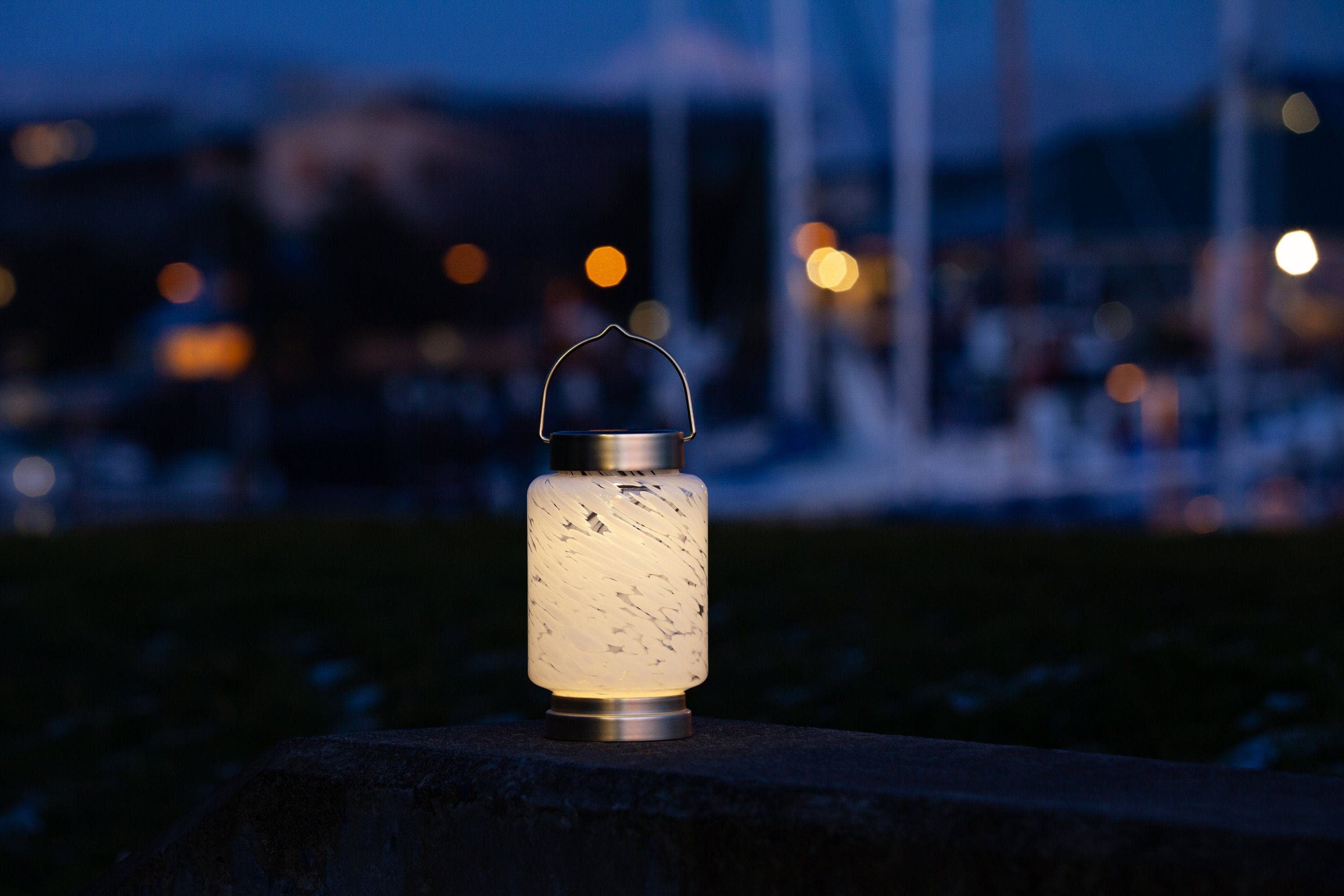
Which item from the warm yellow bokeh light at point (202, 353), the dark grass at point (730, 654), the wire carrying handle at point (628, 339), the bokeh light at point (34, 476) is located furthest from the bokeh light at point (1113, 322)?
the wire carrying handle at point (628, 339)

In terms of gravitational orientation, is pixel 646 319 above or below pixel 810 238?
below

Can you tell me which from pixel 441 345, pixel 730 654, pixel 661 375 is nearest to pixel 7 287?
pixel 441 345

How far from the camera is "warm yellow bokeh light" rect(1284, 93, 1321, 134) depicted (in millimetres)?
22422

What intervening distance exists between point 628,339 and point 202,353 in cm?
2758

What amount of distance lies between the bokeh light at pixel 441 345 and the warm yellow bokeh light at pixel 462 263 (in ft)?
3.65

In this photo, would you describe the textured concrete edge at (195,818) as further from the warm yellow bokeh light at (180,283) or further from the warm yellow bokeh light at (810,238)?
the warm yellow bokeh light at (180,283)

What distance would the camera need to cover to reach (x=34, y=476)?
21.9 m

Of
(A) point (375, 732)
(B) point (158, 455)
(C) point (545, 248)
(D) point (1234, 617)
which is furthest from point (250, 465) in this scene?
(A) point (375, 732)

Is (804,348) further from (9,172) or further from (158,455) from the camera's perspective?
(9,172)

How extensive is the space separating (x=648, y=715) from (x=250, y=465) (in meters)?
21.7

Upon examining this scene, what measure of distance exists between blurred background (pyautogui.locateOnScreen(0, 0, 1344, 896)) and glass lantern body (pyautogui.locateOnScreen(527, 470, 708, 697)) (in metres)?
2.00

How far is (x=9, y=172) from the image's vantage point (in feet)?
110

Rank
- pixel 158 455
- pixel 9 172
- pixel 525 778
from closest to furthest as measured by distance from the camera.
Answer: pixel 525 778 → pixel 158 455 → pixel 9 172

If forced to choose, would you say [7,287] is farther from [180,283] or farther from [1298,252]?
[1298,252]
